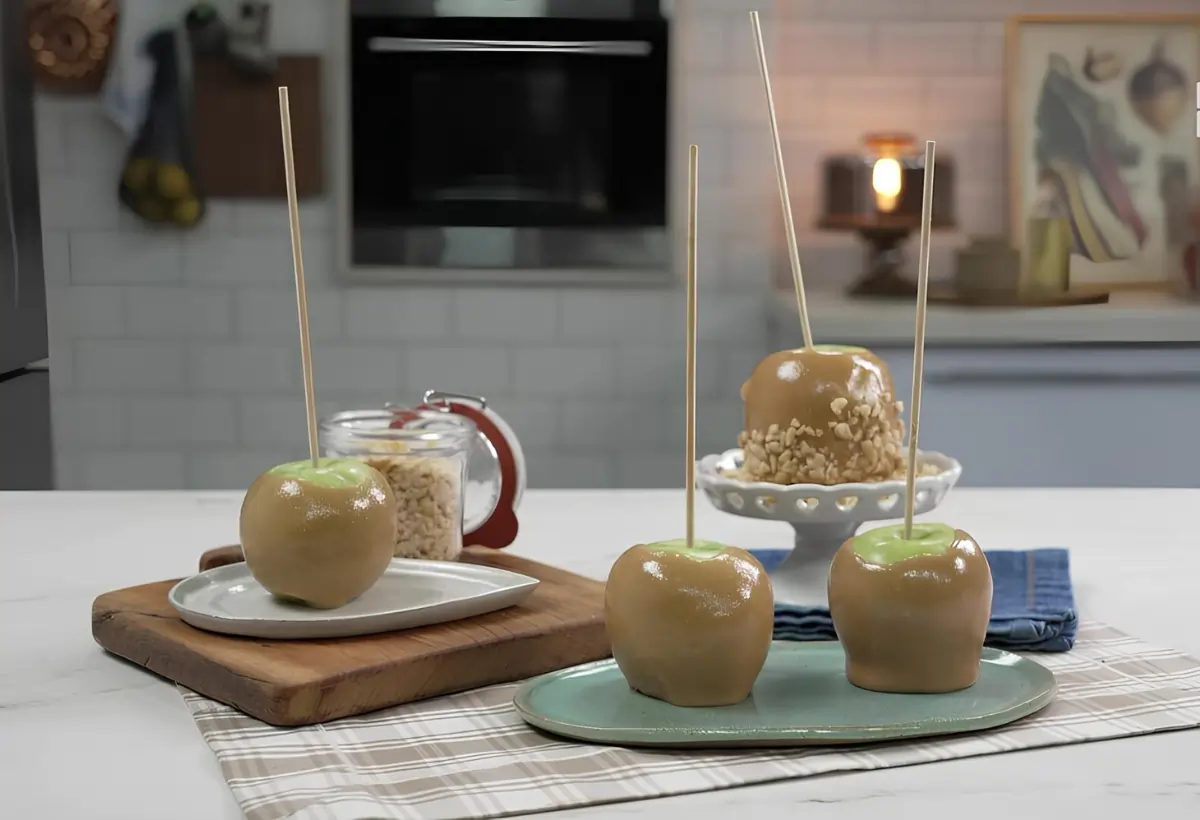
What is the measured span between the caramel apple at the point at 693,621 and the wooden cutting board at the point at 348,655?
12 centimetres

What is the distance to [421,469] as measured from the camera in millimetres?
1081

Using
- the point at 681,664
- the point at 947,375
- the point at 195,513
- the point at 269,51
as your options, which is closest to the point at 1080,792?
the point at 681,664

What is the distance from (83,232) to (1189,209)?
241 cm

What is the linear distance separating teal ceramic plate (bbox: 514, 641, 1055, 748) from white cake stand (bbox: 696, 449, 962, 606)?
0.55 feet

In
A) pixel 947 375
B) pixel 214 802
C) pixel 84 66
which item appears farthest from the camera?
pixel 84 66

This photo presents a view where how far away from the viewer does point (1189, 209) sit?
329cm

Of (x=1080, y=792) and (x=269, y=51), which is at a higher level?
(x=269, y=51)

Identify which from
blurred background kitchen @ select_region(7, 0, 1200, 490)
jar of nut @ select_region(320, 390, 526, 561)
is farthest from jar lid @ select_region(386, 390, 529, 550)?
blurred background kitchen @ select_region(7, 0, 1200, 490)

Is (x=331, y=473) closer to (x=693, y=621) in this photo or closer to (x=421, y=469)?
(x=421, y=469)

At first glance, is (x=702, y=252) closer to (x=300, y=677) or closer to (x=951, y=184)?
(x=951, y=184)

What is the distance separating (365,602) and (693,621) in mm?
262

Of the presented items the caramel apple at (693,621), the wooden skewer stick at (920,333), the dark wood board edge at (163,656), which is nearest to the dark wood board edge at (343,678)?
the dark wood board edge at (163,656)

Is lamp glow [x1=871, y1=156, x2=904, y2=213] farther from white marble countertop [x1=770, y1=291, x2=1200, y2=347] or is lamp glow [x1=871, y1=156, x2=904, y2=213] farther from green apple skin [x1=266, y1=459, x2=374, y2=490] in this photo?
green apple skin [x1=266, y1=459, x2=374, y2=490]

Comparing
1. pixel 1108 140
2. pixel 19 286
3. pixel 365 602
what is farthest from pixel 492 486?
pixel 1108 140
